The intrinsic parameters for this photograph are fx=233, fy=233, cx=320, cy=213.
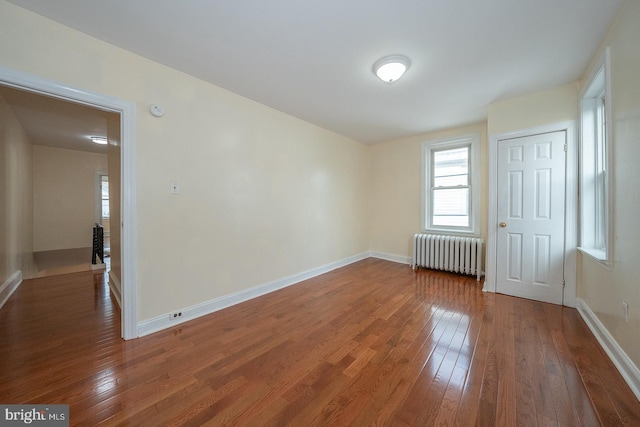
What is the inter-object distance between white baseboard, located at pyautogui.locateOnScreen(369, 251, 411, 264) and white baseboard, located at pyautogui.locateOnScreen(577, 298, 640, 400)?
101 inches

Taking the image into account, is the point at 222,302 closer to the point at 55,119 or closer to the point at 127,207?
the point at 127,207

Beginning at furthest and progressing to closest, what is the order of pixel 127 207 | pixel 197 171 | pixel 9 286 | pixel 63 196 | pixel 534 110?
1. pixel 63 196
2. pixel 9 286
3. pixel 534 110
4. pixel 197 171
5. pixel 127 207

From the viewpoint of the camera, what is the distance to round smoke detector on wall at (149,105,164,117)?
7.26 feet

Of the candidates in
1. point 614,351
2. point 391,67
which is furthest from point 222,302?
point 614,351

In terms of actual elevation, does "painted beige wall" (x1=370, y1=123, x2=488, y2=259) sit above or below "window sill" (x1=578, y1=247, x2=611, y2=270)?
above

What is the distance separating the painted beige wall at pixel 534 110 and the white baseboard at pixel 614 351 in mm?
2176

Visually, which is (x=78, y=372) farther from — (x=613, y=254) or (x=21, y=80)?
(x=613, y=254)

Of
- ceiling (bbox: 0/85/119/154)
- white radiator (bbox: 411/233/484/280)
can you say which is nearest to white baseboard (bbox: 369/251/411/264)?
white radiator (bbox: 411/233/484/280)

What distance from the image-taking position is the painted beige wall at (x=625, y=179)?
1.56m

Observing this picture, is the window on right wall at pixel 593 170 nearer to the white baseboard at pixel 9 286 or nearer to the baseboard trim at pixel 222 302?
the baseboard trim at pixel 222 302

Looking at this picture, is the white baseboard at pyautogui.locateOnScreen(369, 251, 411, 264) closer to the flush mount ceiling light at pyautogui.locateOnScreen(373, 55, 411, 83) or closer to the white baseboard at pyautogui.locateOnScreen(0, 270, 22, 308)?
the flush mount ceiling light at pyautogui.locateOnScreen(373, 55, 411, 83)

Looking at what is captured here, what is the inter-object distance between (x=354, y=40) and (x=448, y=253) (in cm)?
360

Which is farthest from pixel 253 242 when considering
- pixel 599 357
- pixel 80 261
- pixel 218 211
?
pixel 80 261

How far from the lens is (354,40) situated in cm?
197
